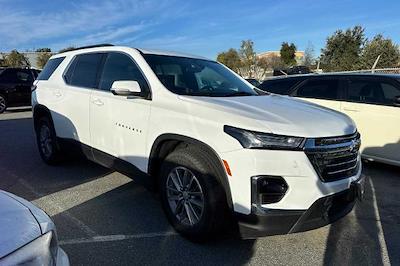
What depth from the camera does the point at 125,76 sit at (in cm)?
450

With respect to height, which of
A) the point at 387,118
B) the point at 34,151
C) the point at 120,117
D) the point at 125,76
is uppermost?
the point at 125,76

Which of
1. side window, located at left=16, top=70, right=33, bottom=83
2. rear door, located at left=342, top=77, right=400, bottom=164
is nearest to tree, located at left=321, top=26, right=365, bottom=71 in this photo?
side window, located at left=16, top=70, right=33, bottom=83

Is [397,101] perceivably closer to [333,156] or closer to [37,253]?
[333,156]

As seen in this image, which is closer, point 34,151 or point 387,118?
point 387,118

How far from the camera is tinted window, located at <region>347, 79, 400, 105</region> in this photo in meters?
6.15

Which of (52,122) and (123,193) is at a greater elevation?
(52,122)

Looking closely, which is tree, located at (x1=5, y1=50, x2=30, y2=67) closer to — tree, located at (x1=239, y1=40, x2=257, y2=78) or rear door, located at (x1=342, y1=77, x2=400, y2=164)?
tree, located at (x1=239, y1=40, x2=257, y2=78)

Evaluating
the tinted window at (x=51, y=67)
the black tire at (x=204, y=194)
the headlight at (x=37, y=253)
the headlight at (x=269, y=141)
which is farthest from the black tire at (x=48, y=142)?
the headlight at (x=37, y=253)

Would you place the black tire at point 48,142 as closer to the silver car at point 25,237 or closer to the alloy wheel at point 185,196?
the alloy wheel at point 185,196

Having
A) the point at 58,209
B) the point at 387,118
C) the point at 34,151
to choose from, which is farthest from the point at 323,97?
the point at 34,151

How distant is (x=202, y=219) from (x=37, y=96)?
13.4 ft

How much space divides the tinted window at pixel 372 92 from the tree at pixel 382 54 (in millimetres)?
32023

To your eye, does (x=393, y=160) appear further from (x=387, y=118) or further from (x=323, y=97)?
(x=323, y=97)

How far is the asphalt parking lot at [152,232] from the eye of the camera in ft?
11.1
